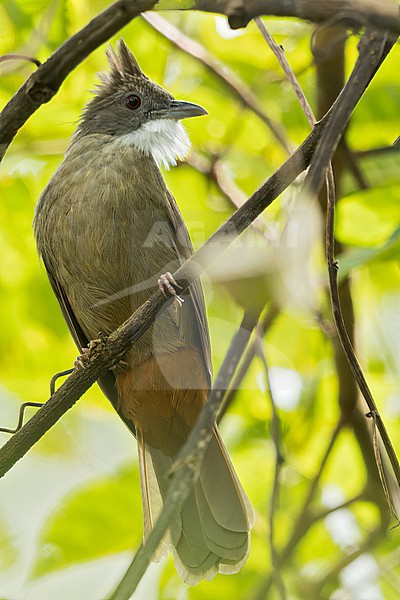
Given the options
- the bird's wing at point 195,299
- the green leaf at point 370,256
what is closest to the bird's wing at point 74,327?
the bird's wing at point 195,299

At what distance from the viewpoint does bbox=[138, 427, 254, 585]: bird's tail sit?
10.2 ft

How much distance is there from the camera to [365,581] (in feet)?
9.50

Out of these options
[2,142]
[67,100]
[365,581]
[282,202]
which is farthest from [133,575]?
[67,100]

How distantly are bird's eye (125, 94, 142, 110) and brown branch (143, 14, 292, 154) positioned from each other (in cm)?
36

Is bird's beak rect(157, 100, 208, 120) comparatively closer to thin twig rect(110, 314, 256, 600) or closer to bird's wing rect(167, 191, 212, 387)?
bird's wing rect(167, 191, 212, 387)

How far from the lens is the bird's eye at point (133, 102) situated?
13.4 ft

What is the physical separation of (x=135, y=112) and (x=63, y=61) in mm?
2490

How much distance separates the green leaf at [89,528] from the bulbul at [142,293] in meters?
0.12

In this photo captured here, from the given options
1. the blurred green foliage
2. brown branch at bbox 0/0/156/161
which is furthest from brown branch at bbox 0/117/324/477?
the blurred green foliage

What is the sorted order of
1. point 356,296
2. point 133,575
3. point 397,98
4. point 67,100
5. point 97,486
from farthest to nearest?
point 67,100 → point 356,296 → point 397,98 → point 97,486 → point 133,575

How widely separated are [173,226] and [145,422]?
85 cm

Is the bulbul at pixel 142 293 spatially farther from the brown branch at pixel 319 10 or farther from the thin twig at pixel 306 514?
the brown branch at pixel 319 10

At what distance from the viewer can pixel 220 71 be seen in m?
3.86

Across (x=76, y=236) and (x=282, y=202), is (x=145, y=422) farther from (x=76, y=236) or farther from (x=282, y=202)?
(x=282, y=202)
